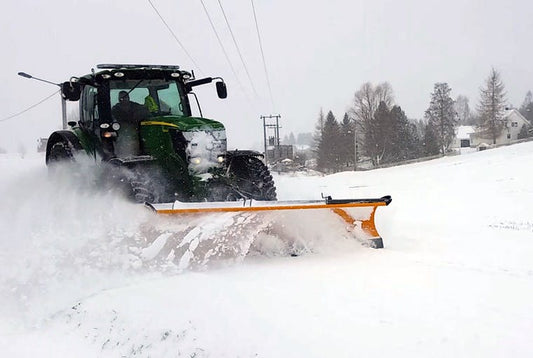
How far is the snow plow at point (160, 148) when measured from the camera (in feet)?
18.9

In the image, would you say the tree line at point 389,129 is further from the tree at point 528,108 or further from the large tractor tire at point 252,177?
the large tractor tire at point 252,177

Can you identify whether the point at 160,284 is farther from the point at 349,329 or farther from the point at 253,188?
the point at 253,188

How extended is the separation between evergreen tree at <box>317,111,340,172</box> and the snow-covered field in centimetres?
5587

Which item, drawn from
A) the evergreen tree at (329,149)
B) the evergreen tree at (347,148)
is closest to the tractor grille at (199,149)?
the evergreen tree at (347,148)

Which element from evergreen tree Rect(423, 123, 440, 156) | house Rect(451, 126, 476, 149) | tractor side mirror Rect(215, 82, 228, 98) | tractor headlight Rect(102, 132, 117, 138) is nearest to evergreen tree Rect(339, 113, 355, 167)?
evergreen tree Rect(423, 123, 440, 156)

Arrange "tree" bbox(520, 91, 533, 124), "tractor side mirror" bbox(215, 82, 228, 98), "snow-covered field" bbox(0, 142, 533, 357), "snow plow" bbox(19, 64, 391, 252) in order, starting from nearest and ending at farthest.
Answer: "snow-covered field" bbox(0, 142, 533, 357)
"snow plow" bbox(19, 64, 391, 252)
"tractor side mirror" bbox(215, 82, 228, 98)
"tree" bbox(520, 91, 533, 124)

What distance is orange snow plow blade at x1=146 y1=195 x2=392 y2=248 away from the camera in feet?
16.0

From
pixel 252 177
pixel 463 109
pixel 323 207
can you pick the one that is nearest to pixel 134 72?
pixel 252 177

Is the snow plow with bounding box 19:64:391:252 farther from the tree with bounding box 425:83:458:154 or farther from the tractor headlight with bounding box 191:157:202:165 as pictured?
the tree with bounding box 425:83:458:154

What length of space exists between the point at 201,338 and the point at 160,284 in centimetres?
123

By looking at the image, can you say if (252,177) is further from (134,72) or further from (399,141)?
(399,141)

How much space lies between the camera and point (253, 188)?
21.7 feet

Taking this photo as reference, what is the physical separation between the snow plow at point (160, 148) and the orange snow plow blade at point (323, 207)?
13 mm

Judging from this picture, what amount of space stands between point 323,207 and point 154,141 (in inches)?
97.9
